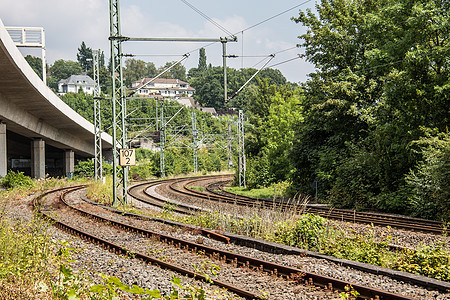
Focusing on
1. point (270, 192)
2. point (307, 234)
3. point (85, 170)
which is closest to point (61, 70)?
point (85, 170)

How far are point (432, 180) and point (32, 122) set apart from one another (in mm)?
31991

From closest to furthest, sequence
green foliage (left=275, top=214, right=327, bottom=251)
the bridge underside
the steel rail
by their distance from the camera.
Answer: the steel rail → green foliage (left=275, top=214, right=327, bottom=251) → the bridge underside

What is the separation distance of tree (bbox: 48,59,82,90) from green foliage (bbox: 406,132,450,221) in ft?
550

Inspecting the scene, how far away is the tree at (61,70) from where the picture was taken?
17062cm

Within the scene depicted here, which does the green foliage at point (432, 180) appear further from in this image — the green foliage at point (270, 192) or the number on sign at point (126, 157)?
the number on sign at point (126, 157)

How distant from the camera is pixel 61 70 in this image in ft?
591

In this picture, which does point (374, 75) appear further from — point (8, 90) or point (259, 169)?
point (8, 90)

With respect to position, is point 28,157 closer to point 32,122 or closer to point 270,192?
point 32,122

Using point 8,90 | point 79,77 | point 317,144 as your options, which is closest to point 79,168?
point 8,90

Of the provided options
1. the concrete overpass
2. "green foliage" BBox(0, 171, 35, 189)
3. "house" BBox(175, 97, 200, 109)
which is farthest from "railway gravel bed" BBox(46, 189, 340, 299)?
"house" BBox(175, 97, 200, 109)

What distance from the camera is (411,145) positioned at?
19203 millimetres

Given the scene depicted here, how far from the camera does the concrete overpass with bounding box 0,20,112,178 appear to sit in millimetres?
26516

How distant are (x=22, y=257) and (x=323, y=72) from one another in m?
21.8

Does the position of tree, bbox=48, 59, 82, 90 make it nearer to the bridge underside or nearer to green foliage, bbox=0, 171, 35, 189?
the bridge underside
